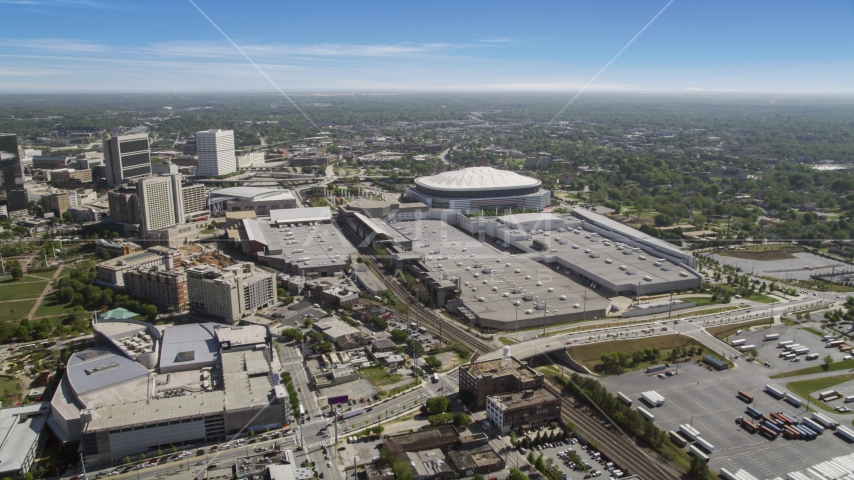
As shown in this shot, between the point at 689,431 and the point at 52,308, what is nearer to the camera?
the point at 689,431

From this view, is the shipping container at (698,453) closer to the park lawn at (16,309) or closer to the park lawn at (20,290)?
the park lawn at (16,309)

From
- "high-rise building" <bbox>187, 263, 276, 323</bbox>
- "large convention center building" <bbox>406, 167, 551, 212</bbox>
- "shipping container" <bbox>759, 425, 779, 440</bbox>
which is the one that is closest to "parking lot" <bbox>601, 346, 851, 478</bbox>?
"shipping container" <bbox>759, 425, 779, 440</bbox>

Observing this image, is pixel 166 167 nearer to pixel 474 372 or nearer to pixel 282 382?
pixel 282 382

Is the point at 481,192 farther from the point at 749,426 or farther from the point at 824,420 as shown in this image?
the point at 824,420

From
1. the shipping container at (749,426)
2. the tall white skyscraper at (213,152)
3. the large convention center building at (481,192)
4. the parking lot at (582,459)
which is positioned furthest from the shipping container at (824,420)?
the tall white skyscraper at (213,152)

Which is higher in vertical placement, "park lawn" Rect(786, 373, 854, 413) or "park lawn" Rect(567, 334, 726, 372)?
"park lawn" Rect(567, 334, 726, 372)

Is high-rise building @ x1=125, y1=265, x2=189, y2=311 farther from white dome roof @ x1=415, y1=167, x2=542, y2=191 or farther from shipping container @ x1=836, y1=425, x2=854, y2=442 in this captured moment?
shipping container @ x1=836, y1=425, x2=854, y2=442

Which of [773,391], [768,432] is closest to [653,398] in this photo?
[768,432]

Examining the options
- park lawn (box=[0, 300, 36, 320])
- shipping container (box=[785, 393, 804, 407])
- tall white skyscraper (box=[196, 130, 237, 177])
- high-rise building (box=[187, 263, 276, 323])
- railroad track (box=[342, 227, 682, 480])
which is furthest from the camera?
tall white skyscraper (box=[196, 130, 237, 177])
